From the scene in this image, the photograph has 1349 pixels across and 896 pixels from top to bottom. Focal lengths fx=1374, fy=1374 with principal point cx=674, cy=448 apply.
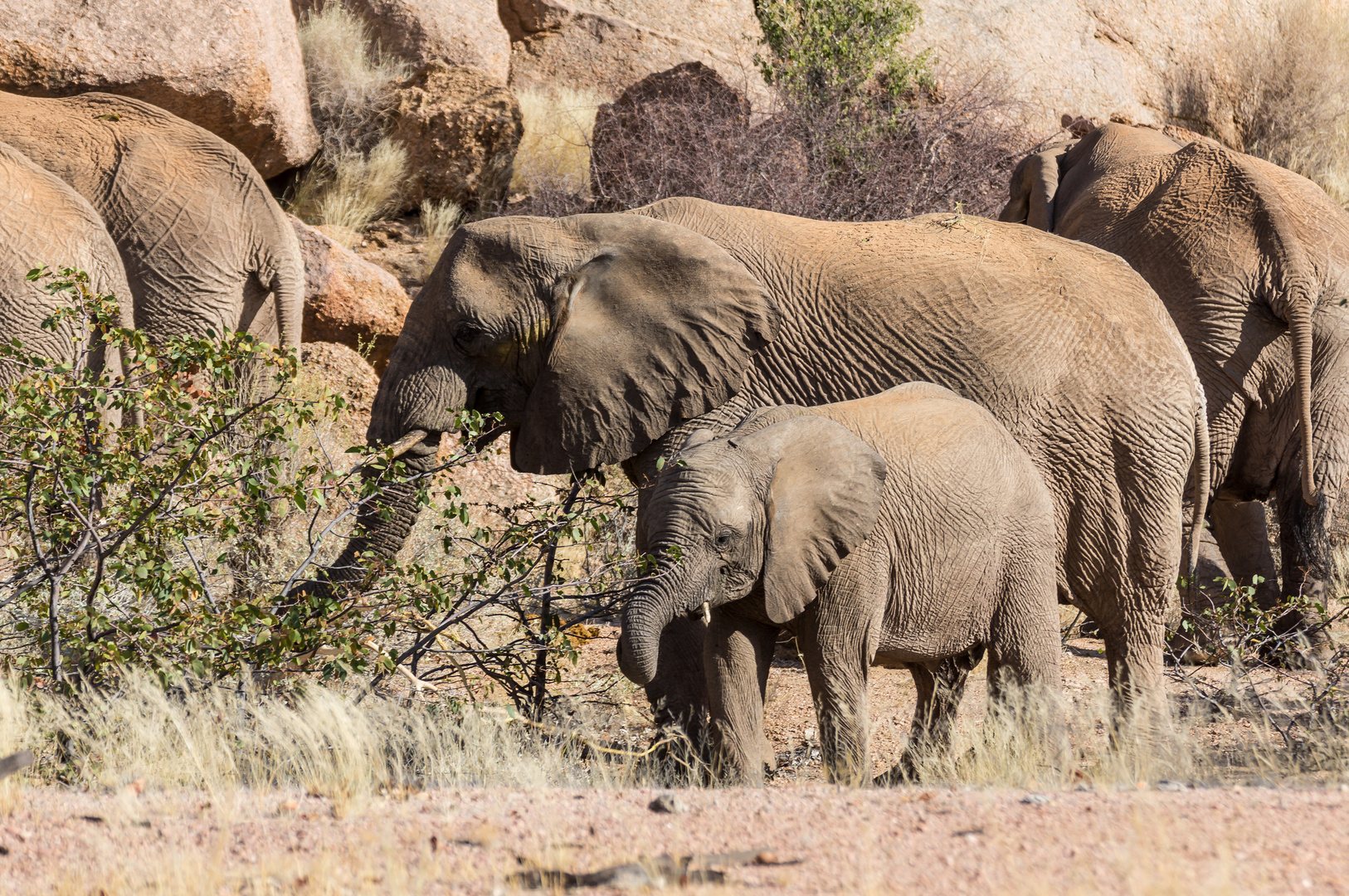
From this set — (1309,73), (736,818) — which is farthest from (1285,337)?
(1309,73)

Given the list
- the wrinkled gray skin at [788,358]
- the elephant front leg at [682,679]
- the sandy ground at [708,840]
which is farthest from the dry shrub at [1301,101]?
the sandy ground at [708,840]

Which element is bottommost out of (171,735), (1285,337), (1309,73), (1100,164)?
(171,735)

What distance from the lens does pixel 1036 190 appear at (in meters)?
9.71

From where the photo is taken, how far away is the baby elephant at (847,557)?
4.13 meters

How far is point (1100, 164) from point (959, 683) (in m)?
5.01

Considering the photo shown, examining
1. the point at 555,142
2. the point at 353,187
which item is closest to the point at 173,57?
the point at 353,187

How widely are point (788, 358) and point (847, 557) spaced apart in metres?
1.13

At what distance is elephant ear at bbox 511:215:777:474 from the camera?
5000 millimetres

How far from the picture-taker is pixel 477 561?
6668 mm

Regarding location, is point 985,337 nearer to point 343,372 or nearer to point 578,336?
point 578,336

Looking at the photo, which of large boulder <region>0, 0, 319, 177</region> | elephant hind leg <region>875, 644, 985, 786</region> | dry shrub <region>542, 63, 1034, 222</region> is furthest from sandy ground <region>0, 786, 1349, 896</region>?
dry shrub <region>542, 63, 1034, 222</region>

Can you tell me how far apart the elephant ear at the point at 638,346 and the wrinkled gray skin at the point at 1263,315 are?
113 inches

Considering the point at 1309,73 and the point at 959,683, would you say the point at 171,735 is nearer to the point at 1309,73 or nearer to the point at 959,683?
the point at 959,683

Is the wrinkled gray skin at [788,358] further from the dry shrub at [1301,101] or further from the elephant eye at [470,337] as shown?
the dry shrub at [1301,101]
